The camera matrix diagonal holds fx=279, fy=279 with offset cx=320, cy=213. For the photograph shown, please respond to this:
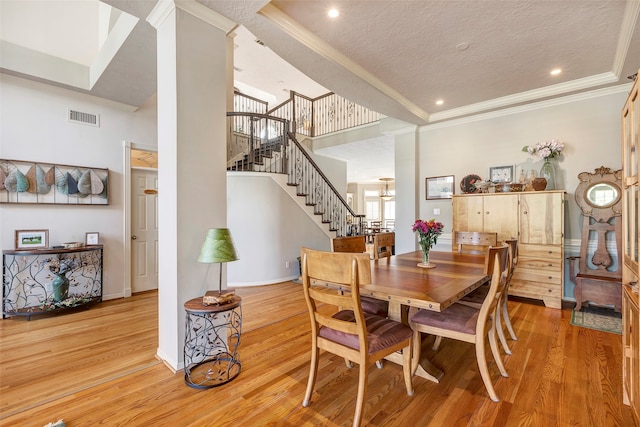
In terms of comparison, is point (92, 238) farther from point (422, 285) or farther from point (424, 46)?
point (424, 46)

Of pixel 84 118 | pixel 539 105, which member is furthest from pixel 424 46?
pixel 84 118

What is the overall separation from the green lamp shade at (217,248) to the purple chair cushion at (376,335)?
2.83 feet

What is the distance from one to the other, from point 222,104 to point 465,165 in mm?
4042

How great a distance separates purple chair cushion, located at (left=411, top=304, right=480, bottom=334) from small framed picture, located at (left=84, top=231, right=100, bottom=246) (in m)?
4.23

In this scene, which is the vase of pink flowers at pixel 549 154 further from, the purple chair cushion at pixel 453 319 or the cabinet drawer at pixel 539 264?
the purple chair cushion at pixel 453 319

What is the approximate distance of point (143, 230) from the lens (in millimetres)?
4414

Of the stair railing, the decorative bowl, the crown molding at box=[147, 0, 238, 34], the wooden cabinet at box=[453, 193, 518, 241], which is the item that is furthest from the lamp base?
the stair railing

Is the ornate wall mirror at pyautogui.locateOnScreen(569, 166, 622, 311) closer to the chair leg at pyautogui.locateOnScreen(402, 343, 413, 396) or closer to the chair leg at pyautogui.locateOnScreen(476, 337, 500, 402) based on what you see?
the chair leg at pyautogui.locateOnScreen(476, 337, 500, 402)

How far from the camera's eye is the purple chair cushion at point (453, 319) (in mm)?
1897

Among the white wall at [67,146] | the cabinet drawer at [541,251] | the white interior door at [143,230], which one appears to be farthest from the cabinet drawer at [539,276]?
the white wall at [67,146]

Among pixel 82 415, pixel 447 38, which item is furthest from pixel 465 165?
pixel 82 415

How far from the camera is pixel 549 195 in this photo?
3.64 m

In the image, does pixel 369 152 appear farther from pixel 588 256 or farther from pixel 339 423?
pixel 339 423

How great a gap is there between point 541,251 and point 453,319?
8.72ft
